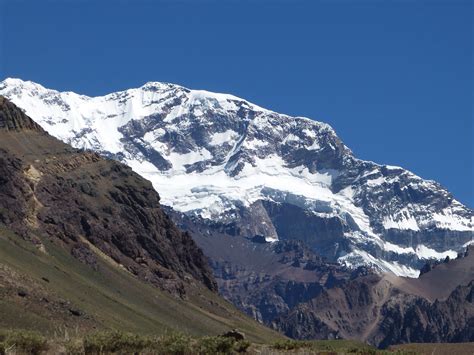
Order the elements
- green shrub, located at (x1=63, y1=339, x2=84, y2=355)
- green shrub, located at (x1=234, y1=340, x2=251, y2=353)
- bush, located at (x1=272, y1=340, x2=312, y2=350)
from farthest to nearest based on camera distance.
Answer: bush, located at (x1=272, y1=340, x2=312, y2=350) → green shrub, located at (x1=234, y1=340, x2=251, y2=353) → green shrub, located at (x1=63, y1=339, x2=84, y2=355)

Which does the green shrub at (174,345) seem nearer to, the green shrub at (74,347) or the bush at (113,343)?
the bush at (113,343)

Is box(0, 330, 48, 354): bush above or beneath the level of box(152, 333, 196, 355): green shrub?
beneath

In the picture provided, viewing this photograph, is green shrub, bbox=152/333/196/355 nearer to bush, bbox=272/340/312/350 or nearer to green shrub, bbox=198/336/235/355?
green shrub, bbox=198/336/235/355

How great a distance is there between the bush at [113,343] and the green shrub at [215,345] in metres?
2.56

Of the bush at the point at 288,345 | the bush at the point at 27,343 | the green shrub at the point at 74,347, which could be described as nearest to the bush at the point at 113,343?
the green shrub at the point at 74,347

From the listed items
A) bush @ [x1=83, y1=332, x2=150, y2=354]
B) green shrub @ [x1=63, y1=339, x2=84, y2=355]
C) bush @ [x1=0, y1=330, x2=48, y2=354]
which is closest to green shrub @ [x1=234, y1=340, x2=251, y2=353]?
bush @ [x1=83, y1=332, x2=150, y2=354]

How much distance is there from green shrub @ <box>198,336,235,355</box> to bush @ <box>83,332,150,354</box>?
101 inches

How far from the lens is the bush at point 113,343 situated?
47.0 m

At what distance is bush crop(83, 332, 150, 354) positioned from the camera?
154 ft

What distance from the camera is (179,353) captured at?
47094 millimetres

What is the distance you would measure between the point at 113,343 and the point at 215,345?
4592 mm

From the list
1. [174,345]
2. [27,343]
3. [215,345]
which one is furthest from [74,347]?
[215,345]

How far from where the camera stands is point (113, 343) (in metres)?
47.5

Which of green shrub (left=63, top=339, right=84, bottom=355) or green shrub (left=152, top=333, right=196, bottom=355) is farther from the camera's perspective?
green shrub (left=152, top=333, right=196, bottom=355)
